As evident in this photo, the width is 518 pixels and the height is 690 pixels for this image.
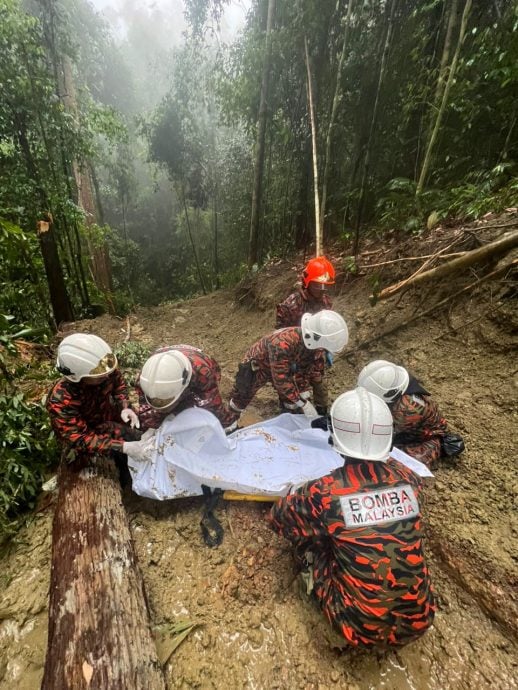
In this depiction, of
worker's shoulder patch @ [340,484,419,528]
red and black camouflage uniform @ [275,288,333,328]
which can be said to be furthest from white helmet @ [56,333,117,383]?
red and black camouflage uniform @ [275,288,333,328]

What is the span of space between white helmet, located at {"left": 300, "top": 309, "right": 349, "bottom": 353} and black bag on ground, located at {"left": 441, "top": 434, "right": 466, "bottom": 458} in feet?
3.85

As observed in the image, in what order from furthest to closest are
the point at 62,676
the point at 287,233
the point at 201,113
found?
the point at 201,113, the point at 287,233, the point at 62,676

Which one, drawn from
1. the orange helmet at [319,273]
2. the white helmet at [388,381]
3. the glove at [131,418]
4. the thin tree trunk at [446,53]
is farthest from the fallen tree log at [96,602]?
the thin tree trunk at [446,53]

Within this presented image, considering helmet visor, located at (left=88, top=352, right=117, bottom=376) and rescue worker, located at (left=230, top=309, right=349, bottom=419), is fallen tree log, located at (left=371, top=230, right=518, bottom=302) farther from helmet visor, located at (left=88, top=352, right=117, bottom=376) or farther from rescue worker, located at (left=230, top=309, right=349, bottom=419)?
helmet visor, located at (left=88, top=352, right=117, bottom=376)

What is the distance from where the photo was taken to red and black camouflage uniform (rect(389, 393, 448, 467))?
2635 mm

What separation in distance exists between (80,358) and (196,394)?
1.06 m

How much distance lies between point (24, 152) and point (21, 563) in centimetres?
602

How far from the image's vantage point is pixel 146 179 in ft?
88.9

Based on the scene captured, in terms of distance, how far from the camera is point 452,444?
2.69m

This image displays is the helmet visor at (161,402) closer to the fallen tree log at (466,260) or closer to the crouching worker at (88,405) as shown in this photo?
the crouching worker at (88,405)

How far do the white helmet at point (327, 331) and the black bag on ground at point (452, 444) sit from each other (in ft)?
3.85

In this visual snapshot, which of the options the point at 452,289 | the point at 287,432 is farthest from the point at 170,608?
the point at 452,289

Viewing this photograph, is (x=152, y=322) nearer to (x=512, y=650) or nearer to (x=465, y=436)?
(x=465, y=436)

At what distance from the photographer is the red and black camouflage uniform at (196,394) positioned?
293 centimetres
